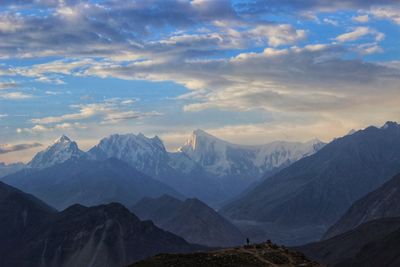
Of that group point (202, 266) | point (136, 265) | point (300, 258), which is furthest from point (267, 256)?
point (136, 265)

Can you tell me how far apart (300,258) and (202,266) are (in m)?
24.9

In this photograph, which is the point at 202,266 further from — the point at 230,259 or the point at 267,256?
the point at 267,256

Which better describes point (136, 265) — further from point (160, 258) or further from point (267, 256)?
point (267, 256)

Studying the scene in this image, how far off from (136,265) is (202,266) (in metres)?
12.8

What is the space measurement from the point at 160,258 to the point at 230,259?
13818mm

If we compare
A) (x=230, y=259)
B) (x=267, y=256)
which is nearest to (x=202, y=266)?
(x=230, y=259)

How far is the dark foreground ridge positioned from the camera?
449 feet

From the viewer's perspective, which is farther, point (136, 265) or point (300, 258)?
point (300, 258)

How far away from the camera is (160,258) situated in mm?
141250

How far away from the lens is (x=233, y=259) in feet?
460

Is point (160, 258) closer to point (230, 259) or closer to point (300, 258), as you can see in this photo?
point (230, 259)

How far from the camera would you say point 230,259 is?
14000 centimetres

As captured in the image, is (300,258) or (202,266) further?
(300,258)

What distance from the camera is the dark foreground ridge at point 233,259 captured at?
5384 inches
